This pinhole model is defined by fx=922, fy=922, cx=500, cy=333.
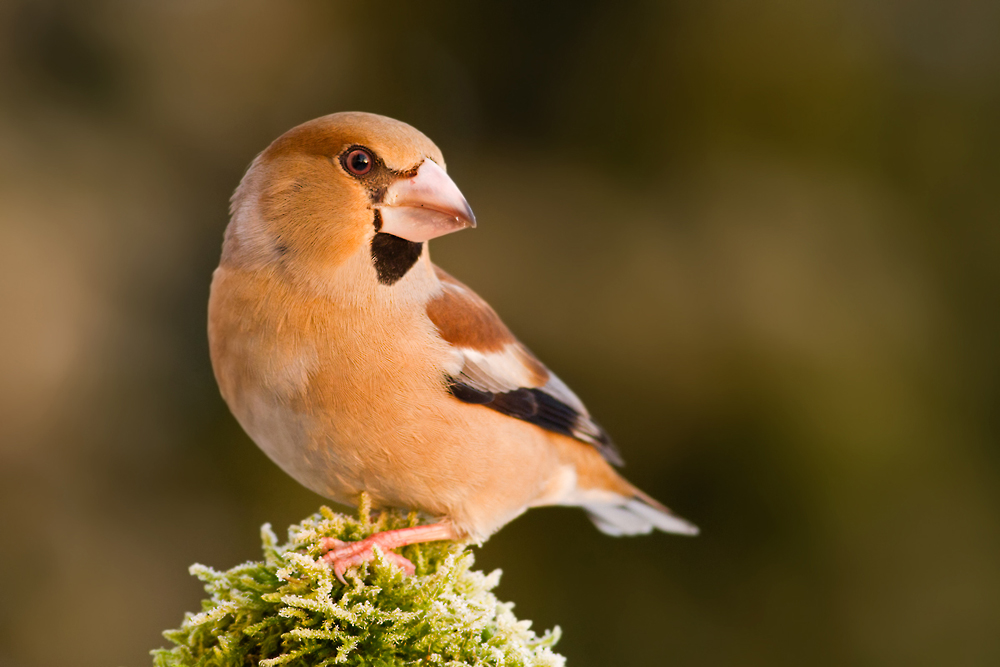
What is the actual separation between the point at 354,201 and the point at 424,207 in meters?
0.19

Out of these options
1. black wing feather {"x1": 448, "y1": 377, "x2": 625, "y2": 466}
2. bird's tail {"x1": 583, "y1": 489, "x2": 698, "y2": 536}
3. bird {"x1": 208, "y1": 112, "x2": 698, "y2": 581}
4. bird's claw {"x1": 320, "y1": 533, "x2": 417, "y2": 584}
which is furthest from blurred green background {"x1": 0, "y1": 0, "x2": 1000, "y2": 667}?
bird's claw {"x1": 320, "y1": 533, "x2": 417, "y2": 584}

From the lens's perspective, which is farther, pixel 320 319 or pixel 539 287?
pixel 539 287

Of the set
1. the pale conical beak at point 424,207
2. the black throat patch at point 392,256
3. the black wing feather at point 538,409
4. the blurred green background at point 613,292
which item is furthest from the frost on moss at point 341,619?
the blurred green background at point 613,292

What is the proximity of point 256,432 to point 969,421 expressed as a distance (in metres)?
4.62

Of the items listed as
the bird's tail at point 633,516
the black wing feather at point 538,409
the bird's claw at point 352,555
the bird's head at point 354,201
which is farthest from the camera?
the bird's tail at point 633,516

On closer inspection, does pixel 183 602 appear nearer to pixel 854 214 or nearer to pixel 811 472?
pixel 811 472

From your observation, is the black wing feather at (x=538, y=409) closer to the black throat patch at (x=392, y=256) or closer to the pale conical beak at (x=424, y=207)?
the black throat patch at (x=392, y=256)

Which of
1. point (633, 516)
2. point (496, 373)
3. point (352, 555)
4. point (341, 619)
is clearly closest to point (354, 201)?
point (496, 373)

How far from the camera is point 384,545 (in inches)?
95.6

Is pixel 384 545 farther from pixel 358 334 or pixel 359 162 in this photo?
pixel 359 162

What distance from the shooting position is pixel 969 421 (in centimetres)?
554

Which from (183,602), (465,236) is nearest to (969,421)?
(465,236)

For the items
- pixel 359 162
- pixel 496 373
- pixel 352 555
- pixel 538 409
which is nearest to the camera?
pixel 352 555

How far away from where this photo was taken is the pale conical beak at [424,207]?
7.70 feet
